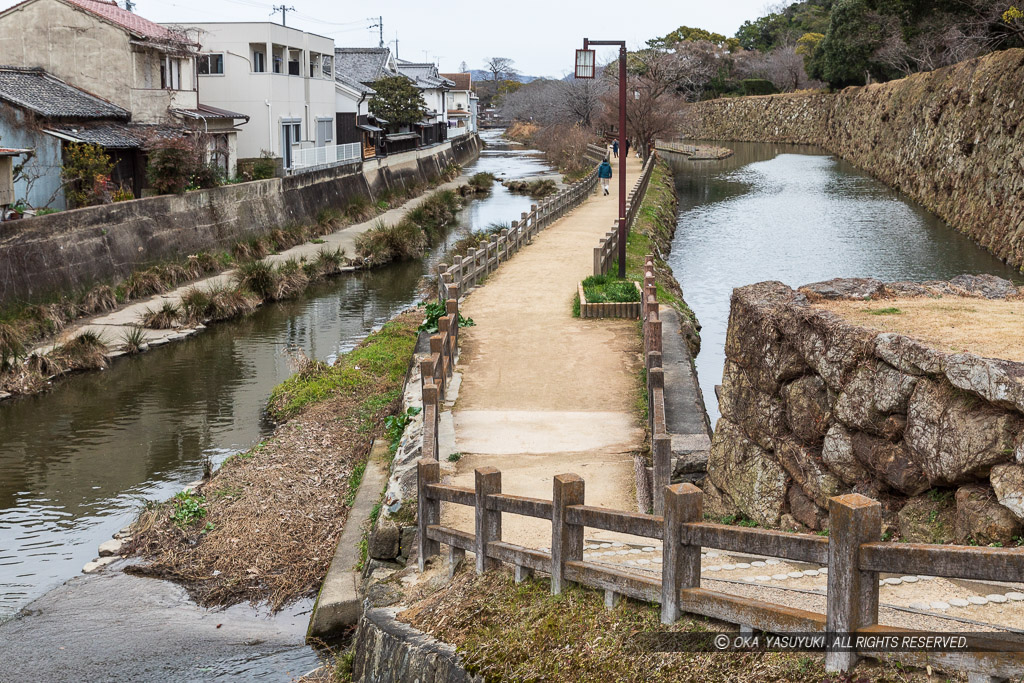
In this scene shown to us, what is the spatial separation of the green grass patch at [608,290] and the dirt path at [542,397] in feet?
1.82

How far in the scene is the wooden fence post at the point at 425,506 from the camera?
8.56 m

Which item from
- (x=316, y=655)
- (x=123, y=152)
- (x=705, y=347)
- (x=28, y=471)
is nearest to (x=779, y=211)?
(x=705, y=347)

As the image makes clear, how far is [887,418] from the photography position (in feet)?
26.0

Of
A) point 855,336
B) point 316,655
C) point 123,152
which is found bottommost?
point 316,655

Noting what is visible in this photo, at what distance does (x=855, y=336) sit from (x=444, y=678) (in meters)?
4.42

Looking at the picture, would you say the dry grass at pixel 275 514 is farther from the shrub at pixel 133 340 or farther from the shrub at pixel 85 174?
the shrub at pixel 85 174

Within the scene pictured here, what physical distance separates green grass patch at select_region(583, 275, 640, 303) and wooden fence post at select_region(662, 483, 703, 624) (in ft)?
44.6

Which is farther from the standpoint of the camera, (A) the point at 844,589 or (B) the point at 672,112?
(B) the point at 672,112

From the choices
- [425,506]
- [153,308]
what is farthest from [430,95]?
[425,506]

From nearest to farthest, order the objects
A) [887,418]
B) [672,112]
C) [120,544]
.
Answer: [887,418] < [120,544] < [672,112]

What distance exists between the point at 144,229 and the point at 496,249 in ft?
37.7

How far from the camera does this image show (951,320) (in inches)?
347

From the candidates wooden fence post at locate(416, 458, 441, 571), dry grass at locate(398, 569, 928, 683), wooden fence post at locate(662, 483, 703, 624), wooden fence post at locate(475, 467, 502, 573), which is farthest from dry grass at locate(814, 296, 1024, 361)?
wooden fence post at locate(416, 458, 441, 571)

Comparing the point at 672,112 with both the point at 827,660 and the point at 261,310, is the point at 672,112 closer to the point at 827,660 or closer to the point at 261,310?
the point at 261,310
